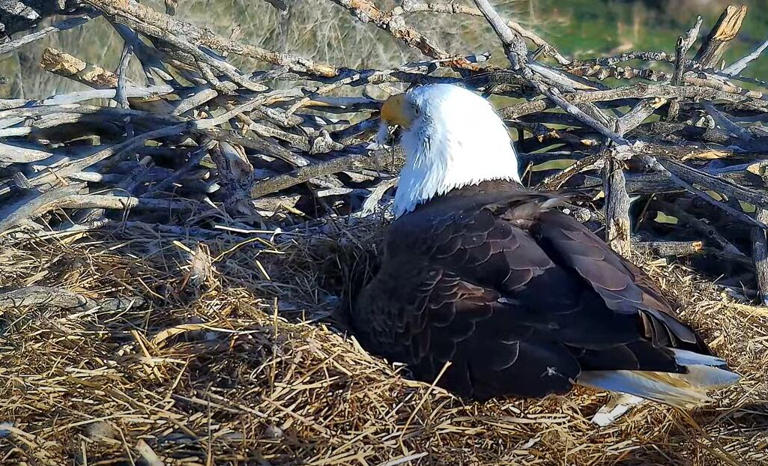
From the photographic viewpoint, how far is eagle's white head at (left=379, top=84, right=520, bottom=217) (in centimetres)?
354

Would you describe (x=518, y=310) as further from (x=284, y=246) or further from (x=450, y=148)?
(x=284, y=246)

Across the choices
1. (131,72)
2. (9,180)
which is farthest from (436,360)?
(131,72)

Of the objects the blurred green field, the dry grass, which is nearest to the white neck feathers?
the dry grass

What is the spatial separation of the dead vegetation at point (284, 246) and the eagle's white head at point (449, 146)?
306 millimetres

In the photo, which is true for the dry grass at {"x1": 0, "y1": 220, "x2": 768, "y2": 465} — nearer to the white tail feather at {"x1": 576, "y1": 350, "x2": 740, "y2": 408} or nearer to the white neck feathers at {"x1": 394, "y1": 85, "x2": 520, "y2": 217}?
the white tail feather at {"x1": 576, "y1": 350, "x2": 740, "y2": 408}

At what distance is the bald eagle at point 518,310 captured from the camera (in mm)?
2695

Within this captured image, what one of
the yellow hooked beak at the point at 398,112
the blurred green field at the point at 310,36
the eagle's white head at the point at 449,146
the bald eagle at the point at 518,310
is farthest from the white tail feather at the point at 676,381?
the blurred green field at the point at 310,36

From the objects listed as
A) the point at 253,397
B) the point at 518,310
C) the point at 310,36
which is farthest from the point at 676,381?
the point at 310,36

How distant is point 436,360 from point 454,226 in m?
0.47

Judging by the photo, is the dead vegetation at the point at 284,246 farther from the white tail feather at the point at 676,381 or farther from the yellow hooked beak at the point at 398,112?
the yellow hooked beak at the point at 398,112

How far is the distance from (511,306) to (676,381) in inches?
20.5

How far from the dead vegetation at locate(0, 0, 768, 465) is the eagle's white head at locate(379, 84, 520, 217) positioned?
0.31 meters

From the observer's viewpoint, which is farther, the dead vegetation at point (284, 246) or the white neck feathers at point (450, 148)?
the white neck feathers at point (450, 148)

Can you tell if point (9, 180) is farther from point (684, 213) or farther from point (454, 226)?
point (684, 213)
